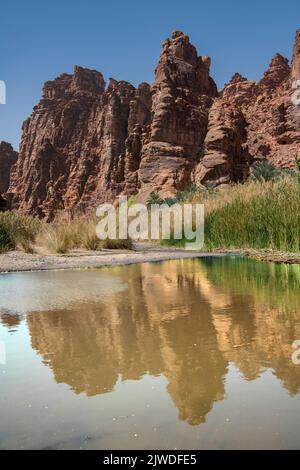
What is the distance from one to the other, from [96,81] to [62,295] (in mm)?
105795

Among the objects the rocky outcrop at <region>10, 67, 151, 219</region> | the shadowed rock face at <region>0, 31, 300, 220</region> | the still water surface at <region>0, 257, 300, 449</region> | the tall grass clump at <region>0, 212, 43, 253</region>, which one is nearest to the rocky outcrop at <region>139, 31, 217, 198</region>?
the shadowed rock face at <region>0, 31, 300, 220</region>

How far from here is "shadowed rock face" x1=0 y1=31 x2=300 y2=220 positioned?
62.0m

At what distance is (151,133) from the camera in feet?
215

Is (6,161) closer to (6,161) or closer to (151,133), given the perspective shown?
(6,161)

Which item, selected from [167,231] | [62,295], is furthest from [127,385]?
[167,231]

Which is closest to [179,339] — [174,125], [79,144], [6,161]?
[174,125]

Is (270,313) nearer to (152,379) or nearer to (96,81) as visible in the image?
(152,379)

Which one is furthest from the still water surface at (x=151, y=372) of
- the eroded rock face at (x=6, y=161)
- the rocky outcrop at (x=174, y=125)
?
the eroded rock face at (x=6, y=161)

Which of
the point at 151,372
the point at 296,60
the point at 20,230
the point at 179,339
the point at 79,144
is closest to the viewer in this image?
the point at 151,372

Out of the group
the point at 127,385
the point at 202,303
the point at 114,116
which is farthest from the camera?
the point at 114,116

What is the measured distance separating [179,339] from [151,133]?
6376cm

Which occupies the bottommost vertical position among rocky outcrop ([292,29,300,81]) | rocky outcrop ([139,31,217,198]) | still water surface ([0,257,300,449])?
still water surface ([0,257,300,449])

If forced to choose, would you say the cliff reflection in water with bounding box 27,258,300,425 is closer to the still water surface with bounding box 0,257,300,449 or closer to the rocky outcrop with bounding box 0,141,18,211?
the still water surface with bounding box 0,257,300,449
